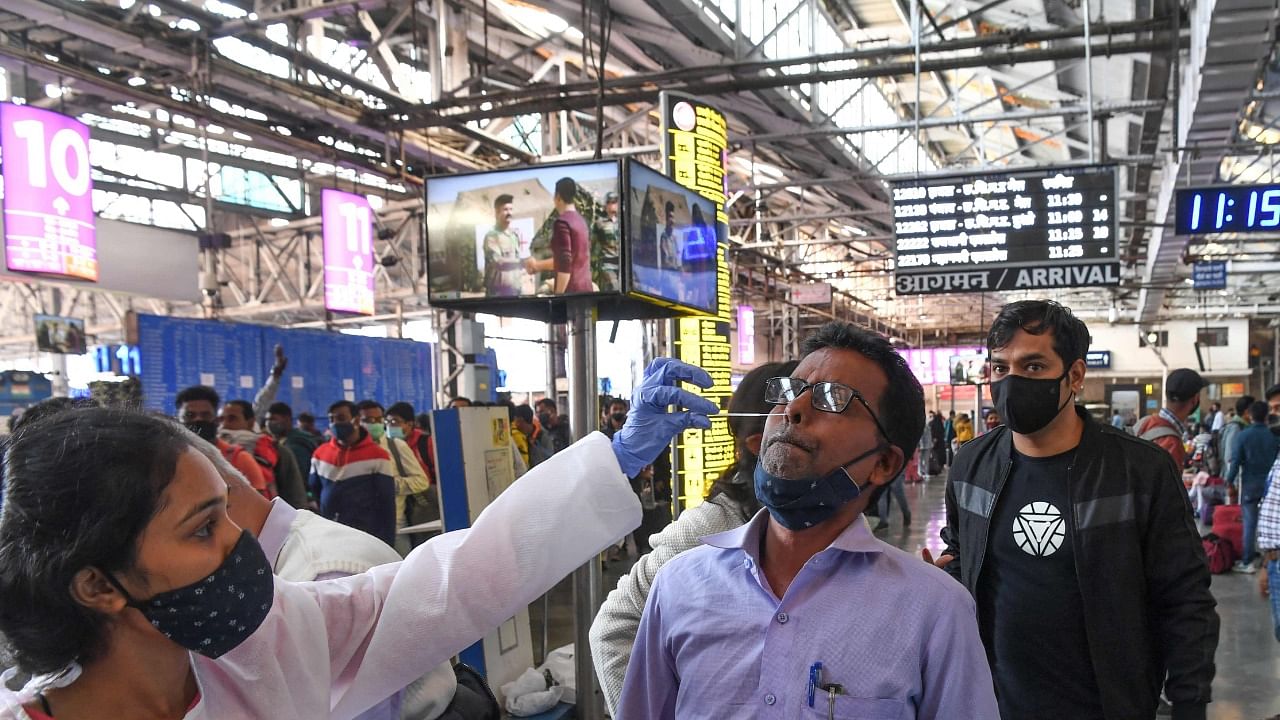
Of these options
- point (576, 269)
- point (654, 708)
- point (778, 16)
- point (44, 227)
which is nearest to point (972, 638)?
point (654, 708)

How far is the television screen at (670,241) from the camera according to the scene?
3.38m

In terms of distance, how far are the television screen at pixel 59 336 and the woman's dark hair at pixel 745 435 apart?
8.44 meters

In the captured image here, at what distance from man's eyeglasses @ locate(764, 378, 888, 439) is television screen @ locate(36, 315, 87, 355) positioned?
904 cm

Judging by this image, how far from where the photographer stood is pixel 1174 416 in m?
5.54

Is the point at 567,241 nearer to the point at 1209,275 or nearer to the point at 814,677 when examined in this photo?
the point at 814,677

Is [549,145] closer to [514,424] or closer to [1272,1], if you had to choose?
[514,424]

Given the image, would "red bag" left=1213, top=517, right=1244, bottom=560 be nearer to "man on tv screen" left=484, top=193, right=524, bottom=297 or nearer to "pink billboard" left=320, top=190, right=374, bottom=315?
"man on tv screen" left=484, top=193, right=524, bottom=297

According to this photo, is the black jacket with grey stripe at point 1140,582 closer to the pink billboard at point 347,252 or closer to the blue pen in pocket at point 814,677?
the blue pen in pocket at point 814,677

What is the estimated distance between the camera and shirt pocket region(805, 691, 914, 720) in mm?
1342

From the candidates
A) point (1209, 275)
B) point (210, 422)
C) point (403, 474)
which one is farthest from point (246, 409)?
point (1209, 275)

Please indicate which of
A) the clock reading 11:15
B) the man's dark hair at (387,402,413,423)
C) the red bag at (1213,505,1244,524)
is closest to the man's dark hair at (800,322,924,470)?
the clock reading 11:15

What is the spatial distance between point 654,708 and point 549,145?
398 inches

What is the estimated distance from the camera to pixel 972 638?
1407 mm

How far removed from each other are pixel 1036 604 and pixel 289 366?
10.7 metres
